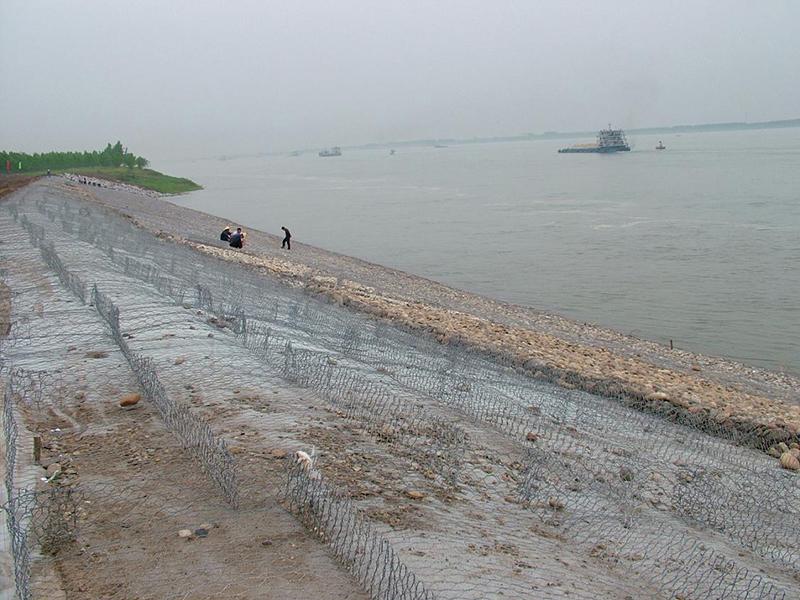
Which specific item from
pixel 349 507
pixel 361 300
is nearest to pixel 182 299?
pixel 361 300

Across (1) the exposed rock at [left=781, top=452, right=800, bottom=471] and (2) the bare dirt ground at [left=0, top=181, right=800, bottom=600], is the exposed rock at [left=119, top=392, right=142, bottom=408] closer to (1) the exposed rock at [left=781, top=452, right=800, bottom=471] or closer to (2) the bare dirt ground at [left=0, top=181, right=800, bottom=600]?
(2) the bare dirt ground at [left=0, top=181, right=800, bottom=600]

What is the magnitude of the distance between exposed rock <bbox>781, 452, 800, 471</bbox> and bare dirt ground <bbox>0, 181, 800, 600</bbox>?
0.27 meters

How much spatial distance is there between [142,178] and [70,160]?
27.7ft

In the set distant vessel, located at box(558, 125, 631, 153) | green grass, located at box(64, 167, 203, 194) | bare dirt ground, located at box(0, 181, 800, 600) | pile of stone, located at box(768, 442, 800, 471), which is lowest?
pile of stone, located at box(768, 442, 800, 471)

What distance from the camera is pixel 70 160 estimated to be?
71.1 m

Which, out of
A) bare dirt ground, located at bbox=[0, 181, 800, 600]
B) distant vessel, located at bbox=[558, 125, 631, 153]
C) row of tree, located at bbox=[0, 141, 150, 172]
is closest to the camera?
bare dirt ground, located at bbox=[0, 181, 800, 600]

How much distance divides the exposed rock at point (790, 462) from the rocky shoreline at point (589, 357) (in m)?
0.70

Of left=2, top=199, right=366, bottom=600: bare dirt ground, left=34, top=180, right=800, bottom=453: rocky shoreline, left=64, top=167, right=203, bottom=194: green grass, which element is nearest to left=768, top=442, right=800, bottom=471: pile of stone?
left=34, top=180, right=800, bottom=453: rocky shoreline

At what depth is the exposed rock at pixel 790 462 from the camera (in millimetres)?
8391

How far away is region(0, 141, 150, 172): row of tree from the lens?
201 feet

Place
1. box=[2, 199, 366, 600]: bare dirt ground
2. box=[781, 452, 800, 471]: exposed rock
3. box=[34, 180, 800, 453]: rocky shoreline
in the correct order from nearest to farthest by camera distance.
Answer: box=[2, 199, 366, 600]: bare dirt ground
box=[781, 452, 800, 471]: exposed rock
box=[34, 180, 800, 453]: rocky shoreline

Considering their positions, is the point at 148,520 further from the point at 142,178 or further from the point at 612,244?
the point at 142,178

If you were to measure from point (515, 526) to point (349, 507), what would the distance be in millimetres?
1321

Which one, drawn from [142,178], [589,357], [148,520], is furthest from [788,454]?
[142,178]
